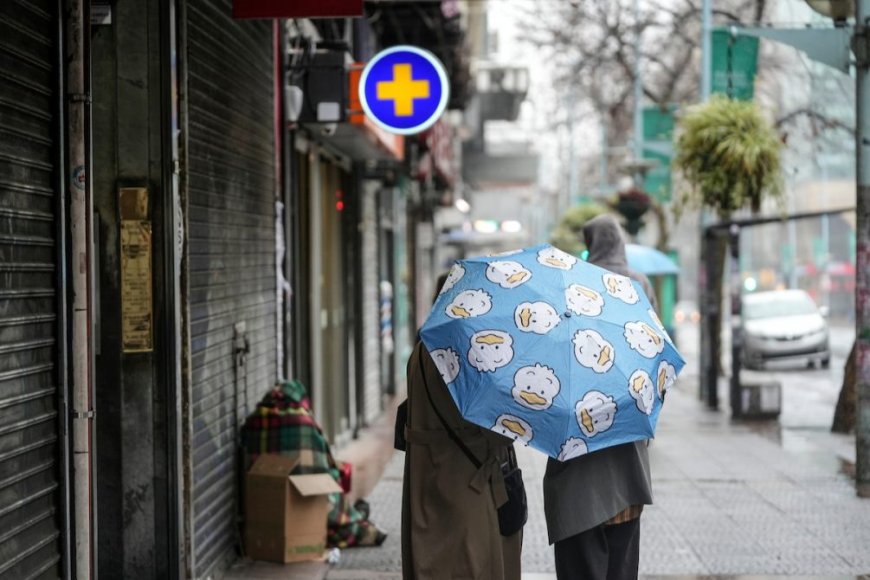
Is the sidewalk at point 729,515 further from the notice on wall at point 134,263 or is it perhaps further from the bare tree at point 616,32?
the bare tree at point 616,32

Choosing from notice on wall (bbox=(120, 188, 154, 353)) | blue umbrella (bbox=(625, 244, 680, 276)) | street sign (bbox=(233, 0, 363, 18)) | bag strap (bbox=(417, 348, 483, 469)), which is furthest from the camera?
blue umbrella (bbox=(625, 244, 680, 276))

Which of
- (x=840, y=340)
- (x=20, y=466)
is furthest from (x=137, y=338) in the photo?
(x=840, y=340)

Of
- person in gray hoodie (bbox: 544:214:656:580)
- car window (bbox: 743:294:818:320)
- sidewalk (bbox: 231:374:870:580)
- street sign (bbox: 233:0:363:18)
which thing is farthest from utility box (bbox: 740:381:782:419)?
car window (bbox: 743:294:818:320)

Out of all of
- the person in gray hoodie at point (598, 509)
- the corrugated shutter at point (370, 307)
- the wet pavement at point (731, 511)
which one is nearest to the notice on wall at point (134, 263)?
the wet pavement at point (731, 511)

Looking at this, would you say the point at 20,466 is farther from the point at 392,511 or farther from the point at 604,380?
the point at 392,511

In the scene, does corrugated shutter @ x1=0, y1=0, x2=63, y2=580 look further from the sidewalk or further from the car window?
the car window

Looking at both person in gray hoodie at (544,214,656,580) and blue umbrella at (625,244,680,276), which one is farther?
blue umbrella at (625,244,680,276)

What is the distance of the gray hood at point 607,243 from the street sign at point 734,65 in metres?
9.02

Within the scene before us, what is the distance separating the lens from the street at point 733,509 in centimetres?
743

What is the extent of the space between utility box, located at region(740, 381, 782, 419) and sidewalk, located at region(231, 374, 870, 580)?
5.46 ft

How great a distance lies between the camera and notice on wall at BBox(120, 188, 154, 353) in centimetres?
609

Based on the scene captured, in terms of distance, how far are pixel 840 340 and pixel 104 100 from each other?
3497 centimetres

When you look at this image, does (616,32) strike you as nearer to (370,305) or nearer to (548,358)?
(370,305)

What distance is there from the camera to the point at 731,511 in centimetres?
905
